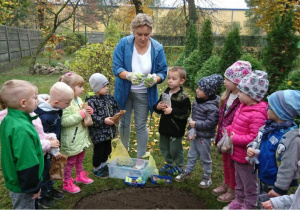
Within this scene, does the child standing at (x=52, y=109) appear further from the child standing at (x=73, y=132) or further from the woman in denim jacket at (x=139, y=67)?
the woman in denim jacket at (x=139, y=67)

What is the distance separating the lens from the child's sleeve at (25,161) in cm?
208

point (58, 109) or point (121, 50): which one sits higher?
point (121, 50)

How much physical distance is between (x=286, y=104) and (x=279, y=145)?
0.34 metres

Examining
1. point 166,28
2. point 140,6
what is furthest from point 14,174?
point 166,28

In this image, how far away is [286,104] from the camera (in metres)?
2.29

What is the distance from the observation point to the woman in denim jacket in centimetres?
368

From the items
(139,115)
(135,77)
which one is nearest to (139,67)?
(135,77)

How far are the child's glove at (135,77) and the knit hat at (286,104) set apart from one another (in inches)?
67.9

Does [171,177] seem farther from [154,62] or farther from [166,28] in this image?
[166,28]

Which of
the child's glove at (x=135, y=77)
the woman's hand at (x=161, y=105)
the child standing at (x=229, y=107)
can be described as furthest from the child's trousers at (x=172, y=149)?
the child's glove at (x=135, y=77)

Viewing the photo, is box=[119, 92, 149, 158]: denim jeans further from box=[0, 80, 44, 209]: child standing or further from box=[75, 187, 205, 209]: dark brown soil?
box=[0, 80, 44, 209]: child standing

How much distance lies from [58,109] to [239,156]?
1.99 metres

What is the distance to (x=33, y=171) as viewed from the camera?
2.15 meters

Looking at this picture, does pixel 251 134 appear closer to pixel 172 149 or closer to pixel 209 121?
Result: pixel 209 121
